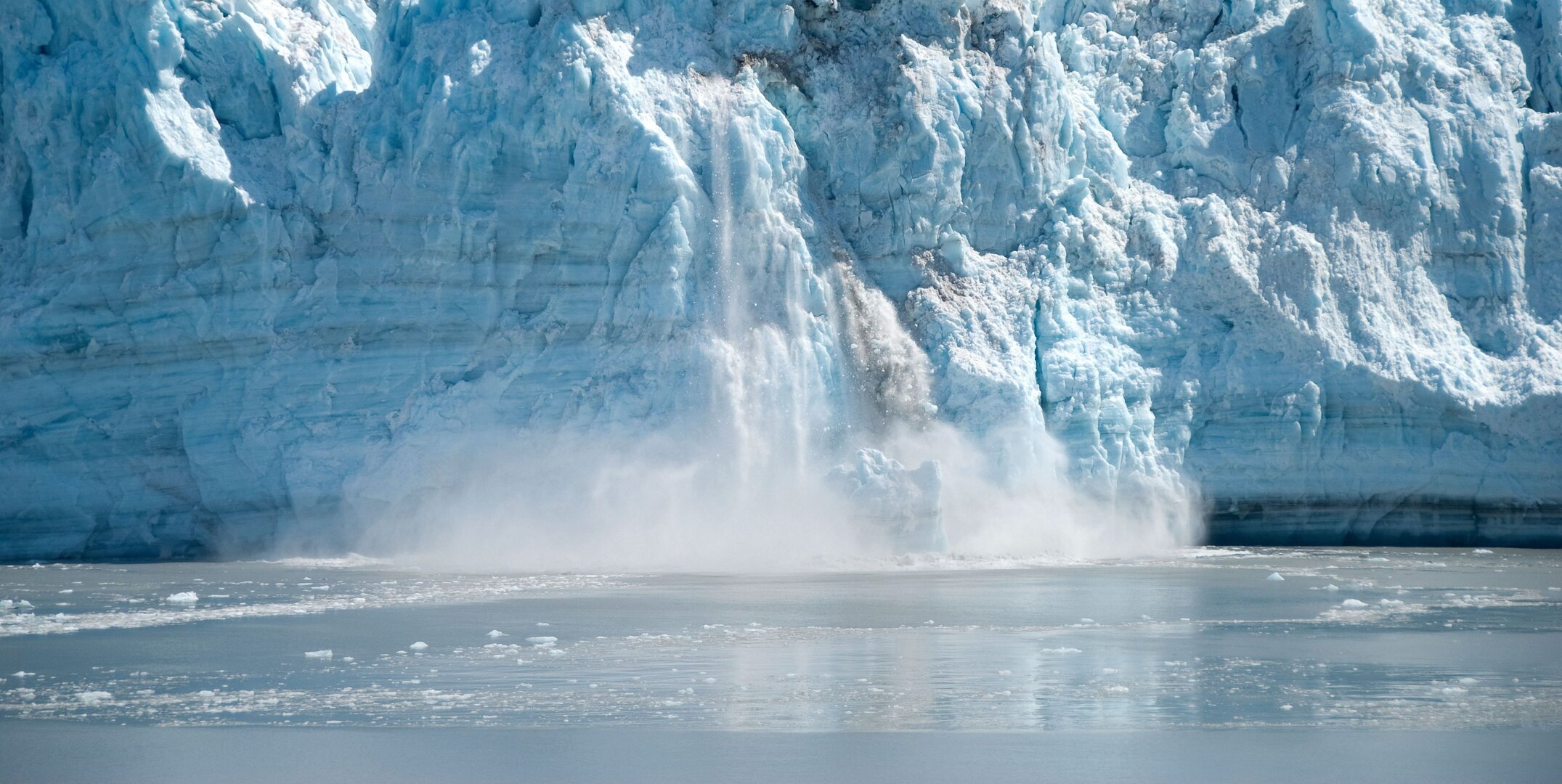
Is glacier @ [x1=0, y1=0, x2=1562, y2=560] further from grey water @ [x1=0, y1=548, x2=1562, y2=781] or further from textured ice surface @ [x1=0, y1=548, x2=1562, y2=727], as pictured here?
grey water @ [x1=0, y1=548, x2=1562, y2=781]

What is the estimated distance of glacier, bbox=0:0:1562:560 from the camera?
1755 centimetres

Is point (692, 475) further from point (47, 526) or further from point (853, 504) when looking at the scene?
point (47, 526)

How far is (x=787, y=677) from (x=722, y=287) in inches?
387

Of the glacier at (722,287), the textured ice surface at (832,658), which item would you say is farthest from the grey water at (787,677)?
the glacier at (722,287)

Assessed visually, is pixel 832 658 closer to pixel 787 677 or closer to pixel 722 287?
pixel 787 677

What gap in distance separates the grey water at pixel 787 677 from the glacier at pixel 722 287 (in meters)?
3.89

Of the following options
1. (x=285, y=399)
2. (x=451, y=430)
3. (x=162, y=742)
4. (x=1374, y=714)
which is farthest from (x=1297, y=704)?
(x=285, y=399)

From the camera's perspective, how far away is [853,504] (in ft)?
54.3

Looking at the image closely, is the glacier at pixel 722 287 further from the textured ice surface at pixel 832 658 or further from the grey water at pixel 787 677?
the grey water at pixel 787 677

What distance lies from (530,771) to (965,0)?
587 inches

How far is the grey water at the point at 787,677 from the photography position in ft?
20.8

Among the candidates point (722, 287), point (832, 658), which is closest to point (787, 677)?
point (832, 658)

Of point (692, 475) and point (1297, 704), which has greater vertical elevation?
point (692, 475)

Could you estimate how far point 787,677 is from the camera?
27.2 feet
